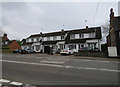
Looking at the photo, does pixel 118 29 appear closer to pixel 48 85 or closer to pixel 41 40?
pixel 48 85

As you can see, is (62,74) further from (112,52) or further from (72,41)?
(72,41)

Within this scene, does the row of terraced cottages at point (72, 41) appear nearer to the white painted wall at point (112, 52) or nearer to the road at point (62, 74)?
the white painted wall at point (112, 52)

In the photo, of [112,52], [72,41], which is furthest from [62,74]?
[72,41]

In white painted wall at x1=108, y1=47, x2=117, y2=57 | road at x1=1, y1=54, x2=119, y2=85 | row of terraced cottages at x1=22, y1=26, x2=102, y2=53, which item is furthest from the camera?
row of terraced cottages at x1=22, y1=26, x2=102, y2=53

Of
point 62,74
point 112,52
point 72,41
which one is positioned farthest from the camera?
point 72,41

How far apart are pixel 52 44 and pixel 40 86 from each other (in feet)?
86.1

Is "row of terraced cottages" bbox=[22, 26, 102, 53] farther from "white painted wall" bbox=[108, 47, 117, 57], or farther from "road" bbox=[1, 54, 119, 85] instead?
"road" bbox=[1, 54, 119, 85]

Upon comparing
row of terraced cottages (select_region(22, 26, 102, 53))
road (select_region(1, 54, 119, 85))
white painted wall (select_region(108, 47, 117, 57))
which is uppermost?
row of terraced cottages (select_region(22, 26, 102, 53))

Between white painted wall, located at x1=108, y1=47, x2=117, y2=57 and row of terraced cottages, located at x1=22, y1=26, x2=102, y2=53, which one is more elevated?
row of terraced cottages, located at x1=22, y1=26, x2=102, y2=53

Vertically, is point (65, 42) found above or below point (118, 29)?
below

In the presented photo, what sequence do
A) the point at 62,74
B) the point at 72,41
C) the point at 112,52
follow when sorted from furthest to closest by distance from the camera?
the point at 72,41, the point at 112,52, the point at 62,74

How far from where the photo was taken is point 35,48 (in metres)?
34.2

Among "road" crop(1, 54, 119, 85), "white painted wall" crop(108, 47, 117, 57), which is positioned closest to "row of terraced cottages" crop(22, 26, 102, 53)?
"white painted wall" crop(108, 47, 117, 57)

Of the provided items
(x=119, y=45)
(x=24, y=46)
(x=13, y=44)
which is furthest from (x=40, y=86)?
(x=13, y=44)
